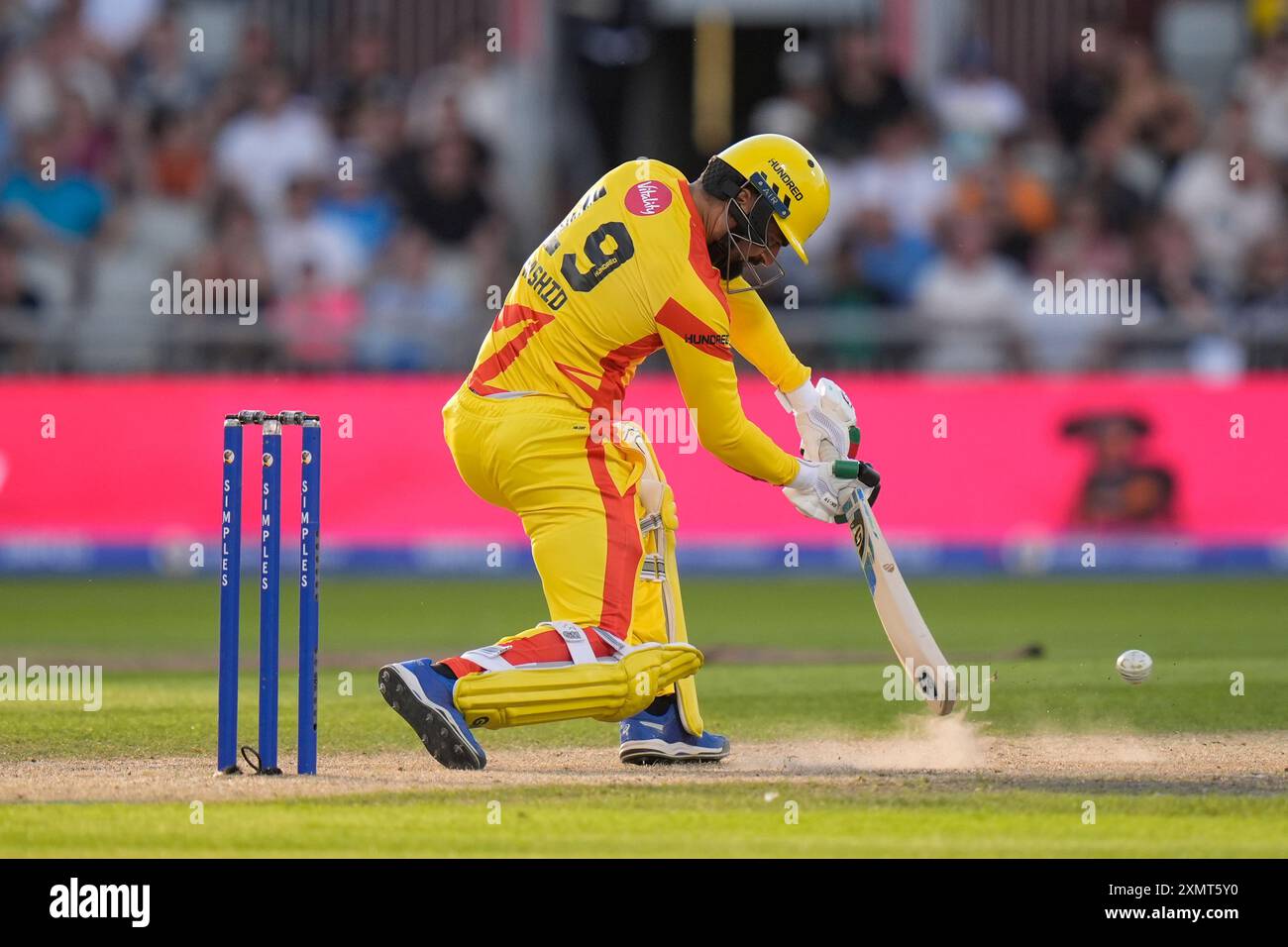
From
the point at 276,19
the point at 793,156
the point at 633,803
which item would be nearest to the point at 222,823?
the point at 633,803

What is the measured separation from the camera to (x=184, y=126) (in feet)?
61.3

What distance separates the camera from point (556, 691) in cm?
766

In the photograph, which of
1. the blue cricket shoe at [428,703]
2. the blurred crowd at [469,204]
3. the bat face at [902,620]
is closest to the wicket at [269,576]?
the blue cricket shoe at [428,703]

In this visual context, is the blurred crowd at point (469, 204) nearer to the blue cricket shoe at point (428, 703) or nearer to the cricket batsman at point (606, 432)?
the cricket batsman at point (606, 432)

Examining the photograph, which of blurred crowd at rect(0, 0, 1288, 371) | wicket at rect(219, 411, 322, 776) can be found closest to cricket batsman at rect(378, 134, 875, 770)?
wicket at rect(219, 411, 322, 776)

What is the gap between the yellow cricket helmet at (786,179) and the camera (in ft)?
26.9

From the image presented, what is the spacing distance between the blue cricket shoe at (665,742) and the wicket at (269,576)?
4.56 feet

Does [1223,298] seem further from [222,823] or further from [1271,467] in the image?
[222,823]

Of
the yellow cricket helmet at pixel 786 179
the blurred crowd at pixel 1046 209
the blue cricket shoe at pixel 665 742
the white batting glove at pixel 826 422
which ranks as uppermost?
the blurred crowd at pixel 1046 209

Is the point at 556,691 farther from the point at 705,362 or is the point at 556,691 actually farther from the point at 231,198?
the point at 231,198

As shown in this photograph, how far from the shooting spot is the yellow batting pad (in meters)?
7.65

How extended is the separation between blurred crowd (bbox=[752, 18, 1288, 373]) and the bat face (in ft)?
27.4

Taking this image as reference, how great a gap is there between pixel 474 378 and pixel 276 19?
12.9 meters
